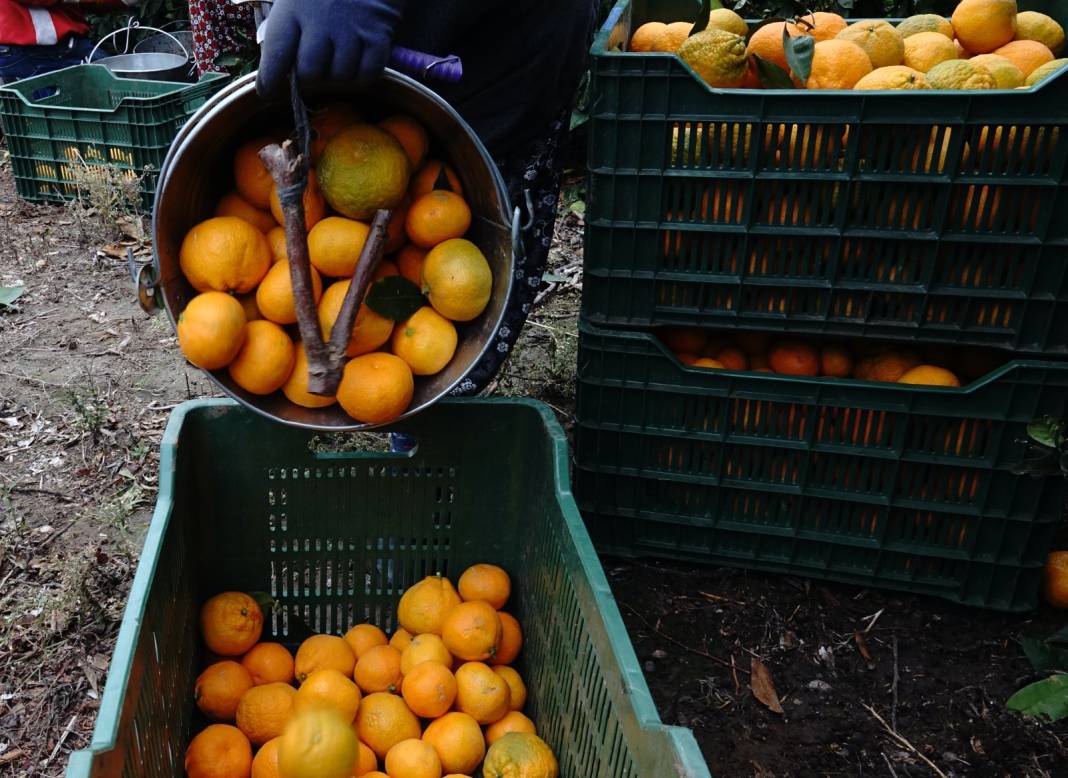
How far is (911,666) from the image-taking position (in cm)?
212

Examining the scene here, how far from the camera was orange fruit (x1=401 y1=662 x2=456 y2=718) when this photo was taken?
1.67 metres

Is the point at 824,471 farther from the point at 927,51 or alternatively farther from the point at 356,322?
the point at 356,322

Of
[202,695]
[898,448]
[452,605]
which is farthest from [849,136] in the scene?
[202,695]

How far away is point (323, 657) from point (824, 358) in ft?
4.13

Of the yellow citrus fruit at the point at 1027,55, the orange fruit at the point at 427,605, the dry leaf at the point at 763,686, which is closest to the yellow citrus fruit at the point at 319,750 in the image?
the orange fruit at the point at 427,605

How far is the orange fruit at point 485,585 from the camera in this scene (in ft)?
6.30

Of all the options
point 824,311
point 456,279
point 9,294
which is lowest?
point 9,294

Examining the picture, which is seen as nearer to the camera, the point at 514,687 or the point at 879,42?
the point at 514,687

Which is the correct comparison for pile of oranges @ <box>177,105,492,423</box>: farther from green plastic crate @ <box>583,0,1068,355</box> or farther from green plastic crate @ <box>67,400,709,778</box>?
green plastic crate @ <box>583,0,1068,355</box>

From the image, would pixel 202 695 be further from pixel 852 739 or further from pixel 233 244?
pixel 852 739

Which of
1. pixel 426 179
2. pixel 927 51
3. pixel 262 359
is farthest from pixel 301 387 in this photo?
pixel 927 51

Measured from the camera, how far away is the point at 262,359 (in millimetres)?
1501

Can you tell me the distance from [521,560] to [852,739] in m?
0.75

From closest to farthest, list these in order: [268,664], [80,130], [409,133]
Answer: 1. [409,133]
2. [268,664]
3. [80,130]
